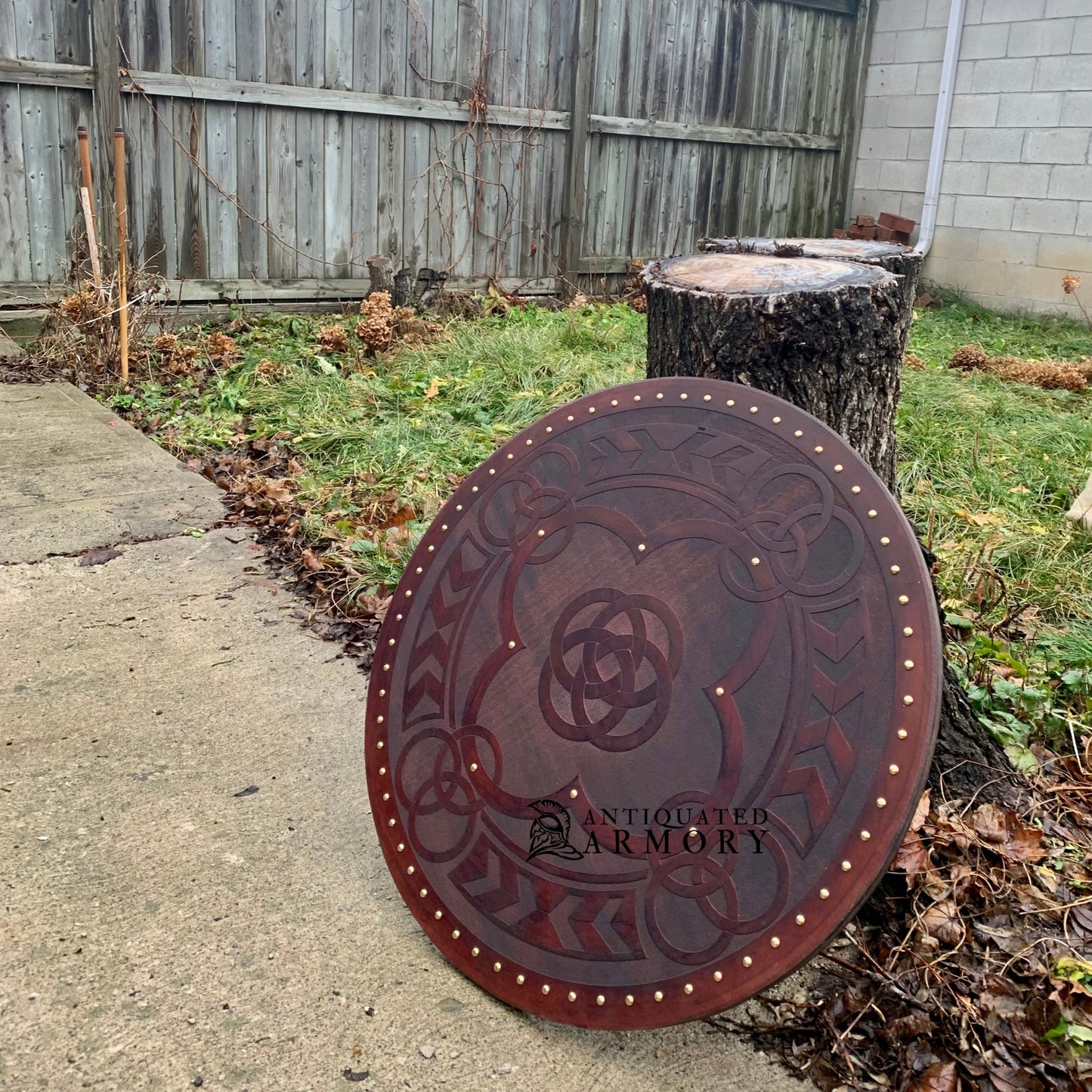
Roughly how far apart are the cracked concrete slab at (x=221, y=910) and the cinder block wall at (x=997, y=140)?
25.3 ft

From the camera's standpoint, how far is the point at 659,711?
1585 millimetres

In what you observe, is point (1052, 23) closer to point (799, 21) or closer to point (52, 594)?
point (799, 21)

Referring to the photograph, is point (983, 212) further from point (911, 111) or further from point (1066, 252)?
point (911, 111)

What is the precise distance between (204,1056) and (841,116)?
31.9 ft

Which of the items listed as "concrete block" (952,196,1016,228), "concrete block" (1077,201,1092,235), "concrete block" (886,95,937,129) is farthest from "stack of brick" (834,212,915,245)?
"concrete block" (1077,201,1092,235)

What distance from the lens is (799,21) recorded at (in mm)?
8820

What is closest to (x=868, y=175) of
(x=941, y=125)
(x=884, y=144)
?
(x=884, y=144)

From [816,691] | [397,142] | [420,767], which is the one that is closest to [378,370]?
[397,142]

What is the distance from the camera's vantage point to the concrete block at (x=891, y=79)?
904 centimetres

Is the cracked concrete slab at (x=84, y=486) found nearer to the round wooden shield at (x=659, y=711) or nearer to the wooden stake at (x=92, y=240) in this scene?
the wooden stake at (x=92, y=240)

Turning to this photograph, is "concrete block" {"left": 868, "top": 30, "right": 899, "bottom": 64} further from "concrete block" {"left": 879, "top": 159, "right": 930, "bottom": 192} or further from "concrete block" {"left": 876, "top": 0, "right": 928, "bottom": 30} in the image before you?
"concrete block" {"left": 879, "top": 159, "right": 930, "bottom": 192}

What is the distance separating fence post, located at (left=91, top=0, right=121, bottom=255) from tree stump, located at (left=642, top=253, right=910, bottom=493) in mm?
4665

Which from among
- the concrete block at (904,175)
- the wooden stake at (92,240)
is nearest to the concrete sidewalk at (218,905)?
the wooden stake at (92,240)

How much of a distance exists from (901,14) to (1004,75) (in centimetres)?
124
